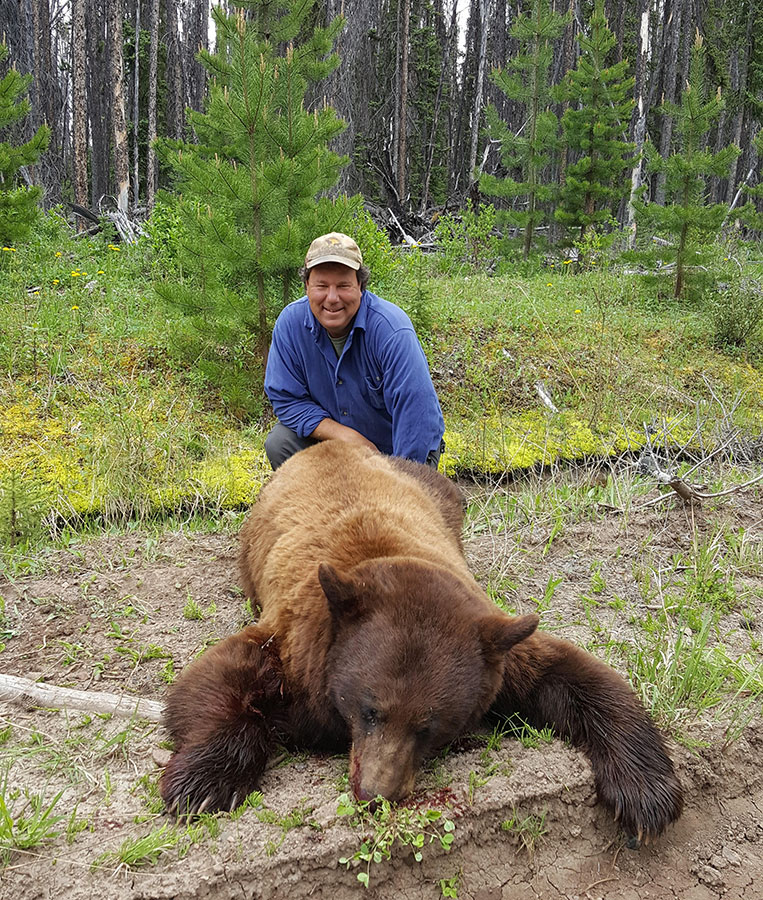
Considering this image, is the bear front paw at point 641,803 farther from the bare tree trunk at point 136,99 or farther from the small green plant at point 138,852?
the bare tree trunk at point 136,99

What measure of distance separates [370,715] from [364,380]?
2.49 m

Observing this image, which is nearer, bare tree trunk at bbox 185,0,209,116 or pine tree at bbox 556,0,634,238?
pine tree at bbox 556,0,634,238

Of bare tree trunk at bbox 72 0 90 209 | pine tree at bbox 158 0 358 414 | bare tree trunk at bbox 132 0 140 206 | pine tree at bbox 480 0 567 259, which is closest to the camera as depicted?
pine tree at bbox 158 0 358 414

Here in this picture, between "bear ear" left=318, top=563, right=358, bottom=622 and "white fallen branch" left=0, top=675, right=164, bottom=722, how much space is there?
2.90 ft

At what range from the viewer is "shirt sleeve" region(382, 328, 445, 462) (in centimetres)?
414

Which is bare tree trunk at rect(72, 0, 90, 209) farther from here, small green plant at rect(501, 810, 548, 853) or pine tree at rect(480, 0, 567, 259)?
small green plant at rect(501, 810, 548, 853)

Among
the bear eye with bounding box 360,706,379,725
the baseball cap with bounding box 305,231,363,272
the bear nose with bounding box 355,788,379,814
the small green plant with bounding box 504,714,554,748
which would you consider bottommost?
the small green plant with bounding box 504,714,554,748

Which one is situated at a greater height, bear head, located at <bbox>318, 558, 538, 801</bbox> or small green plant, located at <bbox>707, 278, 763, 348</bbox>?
small green plant, located at <bbox>707, 278, 763, 348</bbox>

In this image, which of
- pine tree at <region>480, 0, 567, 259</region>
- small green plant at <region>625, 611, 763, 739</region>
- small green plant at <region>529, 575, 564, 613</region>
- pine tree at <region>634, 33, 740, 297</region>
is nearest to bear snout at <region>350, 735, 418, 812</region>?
small green plant at <region>625, 611, 763, 739</region>

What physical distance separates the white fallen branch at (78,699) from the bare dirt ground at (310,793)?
0.14 feet

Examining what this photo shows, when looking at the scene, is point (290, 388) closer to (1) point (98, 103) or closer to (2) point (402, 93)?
(2) point (402, 93)

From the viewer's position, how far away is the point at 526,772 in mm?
2387

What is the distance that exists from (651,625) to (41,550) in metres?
3.28

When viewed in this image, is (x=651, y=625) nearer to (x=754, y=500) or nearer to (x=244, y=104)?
(x=754, y=500)
